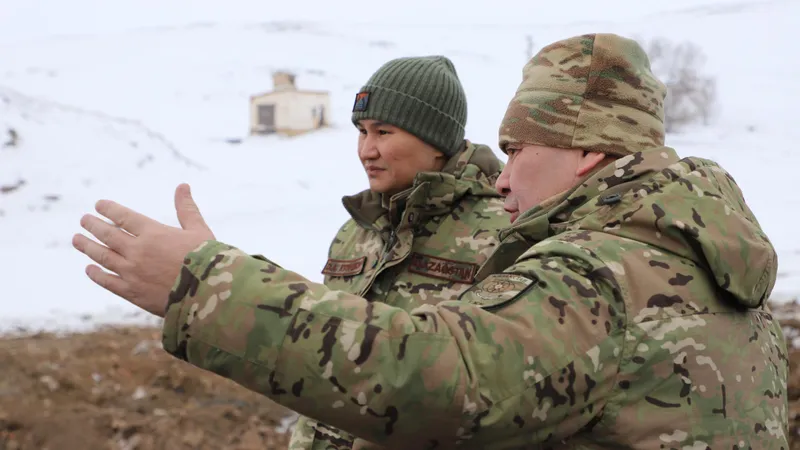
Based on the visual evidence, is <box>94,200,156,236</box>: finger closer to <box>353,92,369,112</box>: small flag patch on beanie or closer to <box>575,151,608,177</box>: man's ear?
<box>575,151,608,177</box>: man's ear

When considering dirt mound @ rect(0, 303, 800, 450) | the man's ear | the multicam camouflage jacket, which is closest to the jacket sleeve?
the multicam camouflage jacket

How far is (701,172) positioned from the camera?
1.09 meters

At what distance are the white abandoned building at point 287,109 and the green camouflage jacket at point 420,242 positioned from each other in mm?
4837

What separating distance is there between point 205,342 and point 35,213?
5.60m

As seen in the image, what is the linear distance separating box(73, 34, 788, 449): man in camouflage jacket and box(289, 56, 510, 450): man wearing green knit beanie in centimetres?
82

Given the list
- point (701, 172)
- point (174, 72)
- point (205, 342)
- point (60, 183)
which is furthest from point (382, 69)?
point (174, 72)

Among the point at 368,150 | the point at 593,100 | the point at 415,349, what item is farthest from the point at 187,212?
the point at 368,150

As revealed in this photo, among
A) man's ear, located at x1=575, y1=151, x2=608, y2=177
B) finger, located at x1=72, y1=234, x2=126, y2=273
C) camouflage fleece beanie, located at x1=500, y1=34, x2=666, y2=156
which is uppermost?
camouflage fleece beanie, located at x1=500, y1=34, x2=666, y2=156

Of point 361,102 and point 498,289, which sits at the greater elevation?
point 498,289

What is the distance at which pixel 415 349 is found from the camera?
89 cm

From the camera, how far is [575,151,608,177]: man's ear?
1.18m

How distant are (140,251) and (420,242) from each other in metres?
1.07

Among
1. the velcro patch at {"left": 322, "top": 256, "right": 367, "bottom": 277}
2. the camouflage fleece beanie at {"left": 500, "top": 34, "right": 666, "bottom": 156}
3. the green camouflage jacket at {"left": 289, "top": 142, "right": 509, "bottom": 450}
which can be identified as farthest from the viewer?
the velcro patch at {"left": 322, "top": 256, "right": 367, "bottom": 277}

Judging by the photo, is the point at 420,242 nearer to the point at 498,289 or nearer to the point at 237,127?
the point at 498,289
